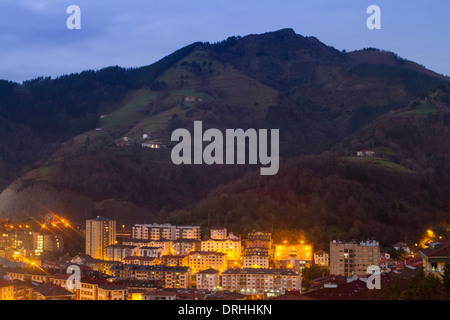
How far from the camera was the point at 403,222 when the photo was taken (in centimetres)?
2702

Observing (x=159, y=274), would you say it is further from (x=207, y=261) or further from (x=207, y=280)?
(x=207, y=261)

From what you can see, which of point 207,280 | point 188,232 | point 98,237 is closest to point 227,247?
point 188,232

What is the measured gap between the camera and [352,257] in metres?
20.7

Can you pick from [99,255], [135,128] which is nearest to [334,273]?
[99,255]

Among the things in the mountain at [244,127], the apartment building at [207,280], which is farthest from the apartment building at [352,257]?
the mountain at [244,127]

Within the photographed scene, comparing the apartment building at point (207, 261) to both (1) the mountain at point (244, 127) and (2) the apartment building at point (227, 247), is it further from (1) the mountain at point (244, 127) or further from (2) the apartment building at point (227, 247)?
(1) the mountain at point (244, 127)

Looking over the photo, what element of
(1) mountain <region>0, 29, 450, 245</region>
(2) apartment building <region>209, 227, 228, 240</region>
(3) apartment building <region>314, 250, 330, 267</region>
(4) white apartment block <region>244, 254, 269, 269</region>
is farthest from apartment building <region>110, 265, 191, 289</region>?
(1) mountain <region>0, 29, 450, 245</region>

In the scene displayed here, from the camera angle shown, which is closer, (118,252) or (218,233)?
(118,252)

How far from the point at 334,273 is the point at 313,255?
2.81 metres

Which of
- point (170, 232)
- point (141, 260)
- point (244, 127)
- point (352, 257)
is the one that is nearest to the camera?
point (352, 257)

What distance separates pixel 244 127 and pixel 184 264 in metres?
33.2

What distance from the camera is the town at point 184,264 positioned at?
16891 millimetres

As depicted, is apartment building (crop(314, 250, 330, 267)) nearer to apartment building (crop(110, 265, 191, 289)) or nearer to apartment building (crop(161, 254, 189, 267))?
apartment building (crop(161, 254, 189, 267))

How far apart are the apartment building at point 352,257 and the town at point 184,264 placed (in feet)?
0.10
